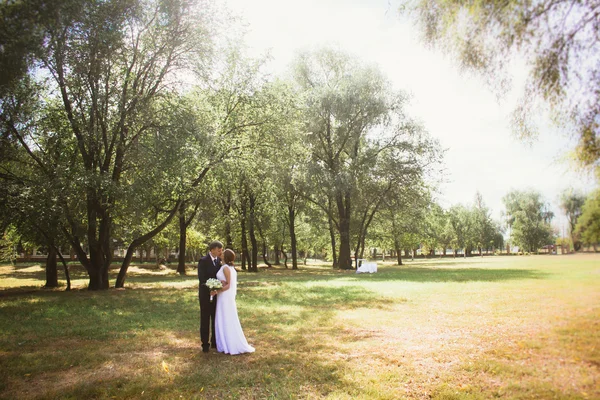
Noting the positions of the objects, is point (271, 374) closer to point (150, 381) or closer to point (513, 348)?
point (150, 381)

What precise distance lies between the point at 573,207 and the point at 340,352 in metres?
5.14

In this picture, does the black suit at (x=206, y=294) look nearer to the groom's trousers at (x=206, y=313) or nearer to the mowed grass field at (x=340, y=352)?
the groom's trousers at (x=206, y=313)

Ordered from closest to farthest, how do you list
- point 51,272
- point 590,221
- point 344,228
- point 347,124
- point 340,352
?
point 590,221 → point 340,352 → point 51,272 → point 347,124 → point 344,228

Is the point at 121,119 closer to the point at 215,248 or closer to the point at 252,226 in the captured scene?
the point at 215,248

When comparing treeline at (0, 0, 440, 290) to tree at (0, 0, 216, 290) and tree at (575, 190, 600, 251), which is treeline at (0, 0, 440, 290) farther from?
tree at (575, 190, 600, 251)

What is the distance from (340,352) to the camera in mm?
7426

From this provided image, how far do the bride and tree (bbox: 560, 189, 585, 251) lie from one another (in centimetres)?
602

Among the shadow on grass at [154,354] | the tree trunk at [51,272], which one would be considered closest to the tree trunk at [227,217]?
the tree trunk at [51,272]

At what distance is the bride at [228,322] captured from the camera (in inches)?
302

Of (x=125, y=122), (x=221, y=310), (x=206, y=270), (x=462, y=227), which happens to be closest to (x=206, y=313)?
(x=221, y=310)

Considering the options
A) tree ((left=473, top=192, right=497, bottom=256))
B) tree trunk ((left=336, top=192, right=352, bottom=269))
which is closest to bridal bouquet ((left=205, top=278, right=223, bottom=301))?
tree trunk ((left=336, top=192, right=352, bottom=269))

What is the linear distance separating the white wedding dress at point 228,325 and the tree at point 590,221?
6134 mm

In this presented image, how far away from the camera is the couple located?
7691mm

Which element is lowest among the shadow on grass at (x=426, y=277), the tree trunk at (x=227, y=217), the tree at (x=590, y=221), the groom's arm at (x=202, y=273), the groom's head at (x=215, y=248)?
the shadow on grass at (x=426, y=277)
